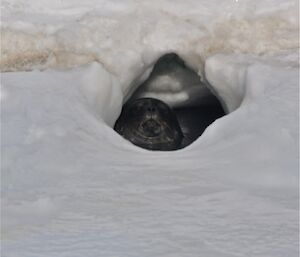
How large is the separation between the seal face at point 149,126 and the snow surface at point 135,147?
0.44 ft

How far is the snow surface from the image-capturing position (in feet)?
4.31

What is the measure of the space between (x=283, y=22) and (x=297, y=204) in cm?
150

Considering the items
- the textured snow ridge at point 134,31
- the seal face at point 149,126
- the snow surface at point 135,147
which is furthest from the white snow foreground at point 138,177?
the seal face at point 149,126

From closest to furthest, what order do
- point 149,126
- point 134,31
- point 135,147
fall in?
point 135,147 → point 134,31 → point 149,126

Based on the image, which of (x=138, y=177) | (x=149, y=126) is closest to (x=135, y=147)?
(x=138, y=177)

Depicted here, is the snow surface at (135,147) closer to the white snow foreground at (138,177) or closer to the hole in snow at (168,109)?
the white snow foreground at (138,177)

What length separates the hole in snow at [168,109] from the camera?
2965mm

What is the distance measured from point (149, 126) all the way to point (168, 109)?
15 cm

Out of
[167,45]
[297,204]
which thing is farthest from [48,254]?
[167,45]

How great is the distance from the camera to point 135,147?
213 centimetres

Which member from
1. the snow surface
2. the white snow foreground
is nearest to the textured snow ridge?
the snow surface

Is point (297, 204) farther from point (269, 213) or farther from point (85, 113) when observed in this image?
point (85, 113)

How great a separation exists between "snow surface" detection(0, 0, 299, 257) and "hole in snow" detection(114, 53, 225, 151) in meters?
0.16

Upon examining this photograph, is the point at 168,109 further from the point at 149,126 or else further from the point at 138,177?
the point at 138,177
